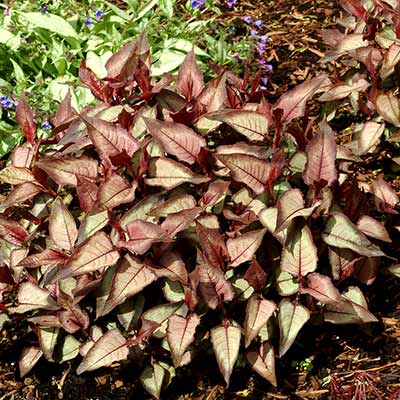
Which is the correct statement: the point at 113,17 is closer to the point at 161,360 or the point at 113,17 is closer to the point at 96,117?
the point at 96,117

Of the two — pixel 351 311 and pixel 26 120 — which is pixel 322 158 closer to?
pixel 351 311

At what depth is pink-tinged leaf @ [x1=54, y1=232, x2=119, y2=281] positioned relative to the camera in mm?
2406

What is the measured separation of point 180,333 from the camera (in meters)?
2.50

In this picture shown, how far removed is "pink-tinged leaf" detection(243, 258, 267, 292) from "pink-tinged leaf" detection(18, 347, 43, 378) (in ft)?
2.91

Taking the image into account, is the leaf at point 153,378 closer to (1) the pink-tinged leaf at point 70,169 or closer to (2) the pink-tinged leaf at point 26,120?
(1) the pink-tinged leaf at point 70,169

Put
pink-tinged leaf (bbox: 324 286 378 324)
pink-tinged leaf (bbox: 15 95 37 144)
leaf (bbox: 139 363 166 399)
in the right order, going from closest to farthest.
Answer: pink-tinged leaf (bbox: 324 286 378 324), leaf (bbox: 139 363 166 399), pink-tinged leaf (bbox: 15 95 37 144)

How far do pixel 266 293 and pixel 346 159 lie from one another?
0.58 metres

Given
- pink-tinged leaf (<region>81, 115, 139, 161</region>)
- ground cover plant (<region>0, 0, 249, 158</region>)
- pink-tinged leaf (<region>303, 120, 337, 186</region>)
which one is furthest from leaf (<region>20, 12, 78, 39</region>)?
pink-tinged leaf (<region>303, 120, 337, 186</region>)

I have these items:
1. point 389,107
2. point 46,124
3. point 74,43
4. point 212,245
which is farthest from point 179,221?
point 74,43

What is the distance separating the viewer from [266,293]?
2736 millimetres

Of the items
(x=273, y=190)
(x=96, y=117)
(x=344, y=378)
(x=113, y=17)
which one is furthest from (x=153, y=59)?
(x=344, y=378)

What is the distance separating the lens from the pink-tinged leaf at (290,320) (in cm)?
249

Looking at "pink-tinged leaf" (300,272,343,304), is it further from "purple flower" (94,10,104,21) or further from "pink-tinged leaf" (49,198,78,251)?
"purple flower" (94,10,104,21)

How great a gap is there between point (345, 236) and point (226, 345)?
0.54 meters
